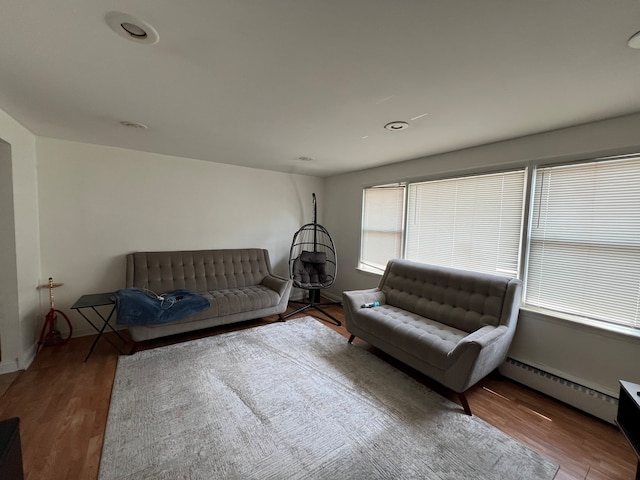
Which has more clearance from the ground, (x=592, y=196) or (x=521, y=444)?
(x=592, y=196)

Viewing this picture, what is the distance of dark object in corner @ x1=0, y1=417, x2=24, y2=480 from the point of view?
34.1 inches

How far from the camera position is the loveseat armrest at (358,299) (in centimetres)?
294

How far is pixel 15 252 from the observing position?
234cm

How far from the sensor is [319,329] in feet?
11.3

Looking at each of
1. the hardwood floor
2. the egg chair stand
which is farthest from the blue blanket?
the egg chair stand

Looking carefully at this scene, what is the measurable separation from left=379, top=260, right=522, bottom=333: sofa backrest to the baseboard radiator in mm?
549

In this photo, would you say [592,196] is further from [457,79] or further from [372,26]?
[372,26]

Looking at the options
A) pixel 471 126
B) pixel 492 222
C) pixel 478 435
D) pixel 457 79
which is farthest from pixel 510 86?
pixel 478 435

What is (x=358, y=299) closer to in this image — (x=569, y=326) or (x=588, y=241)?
(x=569, y=326)

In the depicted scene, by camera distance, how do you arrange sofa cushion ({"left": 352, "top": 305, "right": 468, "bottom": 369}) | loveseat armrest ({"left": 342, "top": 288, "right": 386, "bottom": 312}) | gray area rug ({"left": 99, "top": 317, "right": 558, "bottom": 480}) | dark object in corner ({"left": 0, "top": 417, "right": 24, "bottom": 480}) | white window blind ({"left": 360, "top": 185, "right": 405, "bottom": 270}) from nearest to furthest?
1. dark object in corner ({"left": 0, "top": 417, "right": 24, "bottom": 480})
2. gray area rug ({"left": 99, "top": 317, "right": 558, "bottom": 480})
3. sofa cushion ({"left": 352, "top": 305, "right": 468, "bottom": 369})
4. loveseat armrest ({"left": 342, "top": 288, "right": 386, "bottom": 312})
5. white window blind ({"left": 360, "top": 185, "right": 405, "bottom": 270})

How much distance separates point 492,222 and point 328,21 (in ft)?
8.32

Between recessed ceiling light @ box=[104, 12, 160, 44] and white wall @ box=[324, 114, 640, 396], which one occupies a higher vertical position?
recessed ceiling light @ box=[104, 12, 160, 44]

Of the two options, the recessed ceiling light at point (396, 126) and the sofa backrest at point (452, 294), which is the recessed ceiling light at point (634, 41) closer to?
the recessed ceiling light at point (396, 126)

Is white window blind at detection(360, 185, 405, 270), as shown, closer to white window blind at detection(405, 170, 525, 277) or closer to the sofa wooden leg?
white window blind at detection(405, 170, 525, 277)
